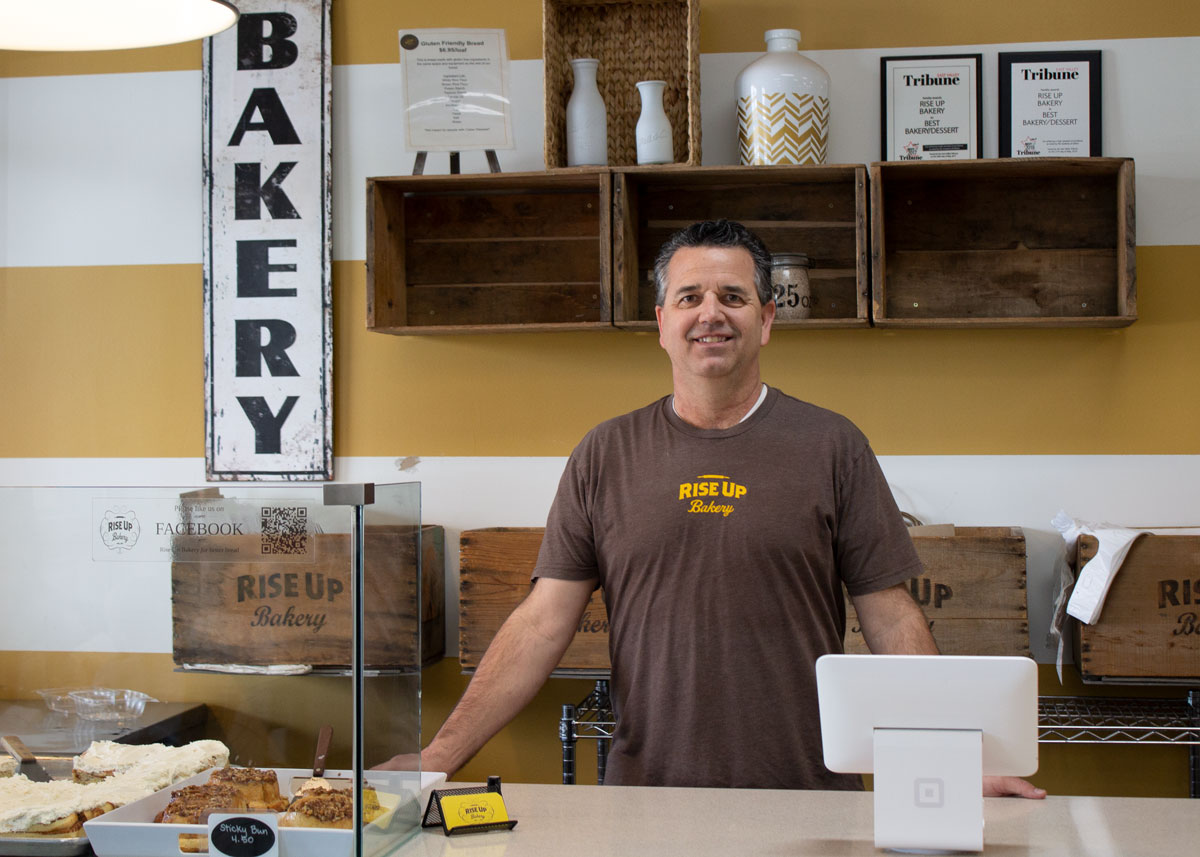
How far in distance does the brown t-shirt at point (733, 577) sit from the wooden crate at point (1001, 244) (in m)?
0.96

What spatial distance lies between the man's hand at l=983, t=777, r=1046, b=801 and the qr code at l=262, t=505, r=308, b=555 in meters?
0.98

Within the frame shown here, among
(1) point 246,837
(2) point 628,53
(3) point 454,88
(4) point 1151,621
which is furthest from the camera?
(2) point 628,53

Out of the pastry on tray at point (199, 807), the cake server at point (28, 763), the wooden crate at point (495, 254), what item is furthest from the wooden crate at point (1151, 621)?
the cake server at point (28, 763)

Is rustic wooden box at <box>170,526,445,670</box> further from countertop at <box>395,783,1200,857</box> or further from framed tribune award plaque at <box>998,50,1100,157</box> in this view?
framed tribune award plaque at <box>998,50,1100,157</box>

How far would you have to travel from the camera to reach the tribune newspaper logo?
1309mm

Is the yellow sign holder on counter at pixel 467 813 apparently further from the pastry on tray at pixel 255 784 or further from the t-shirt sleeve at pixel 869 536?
the t-shirt sleeve at pixel 869 536

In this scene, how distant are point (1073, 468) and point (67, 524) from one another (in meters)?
2.34

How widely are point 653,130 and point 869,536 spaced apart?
1250mm

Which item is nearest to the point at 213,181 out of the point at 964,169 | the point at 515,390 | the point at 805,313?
the point at 515,390

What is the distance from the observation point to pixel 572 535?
80.9 inches

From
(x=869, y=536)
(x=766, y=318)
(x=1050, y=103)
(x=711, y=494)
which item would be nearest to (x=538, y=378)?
(x=766, y=318)

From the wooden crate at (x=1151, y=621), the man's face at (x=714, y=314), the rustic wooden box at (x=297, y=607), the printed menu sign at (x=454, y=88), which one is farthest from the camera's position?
the printed menu sign at (x=454, y=88)

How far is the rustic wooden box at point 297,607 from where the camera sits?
123cm

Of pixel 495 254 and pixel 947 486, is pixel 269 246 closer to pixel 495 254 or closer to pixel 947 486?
pixel 495 254
